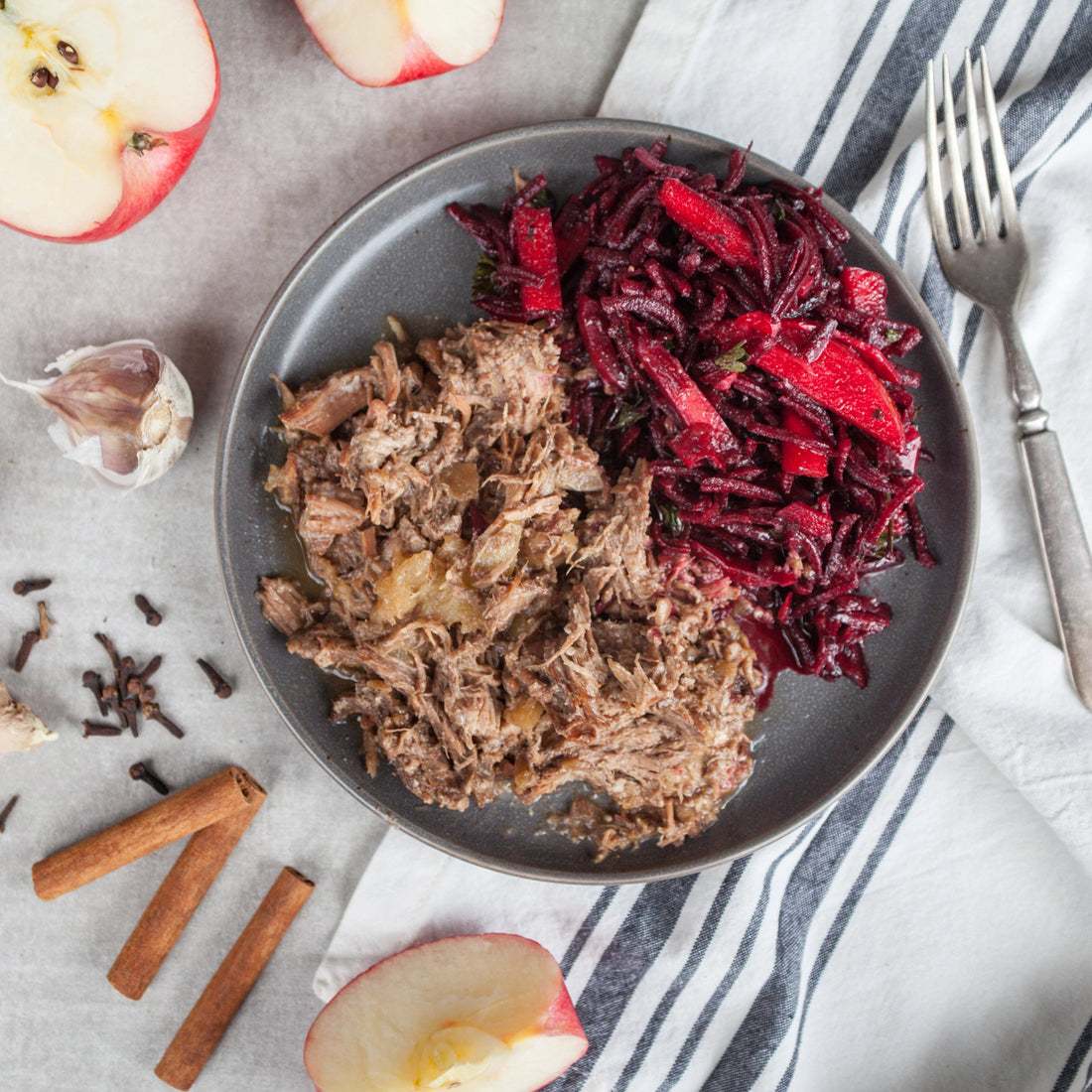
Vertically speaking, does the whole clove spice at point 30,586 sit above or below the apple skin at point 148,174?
below

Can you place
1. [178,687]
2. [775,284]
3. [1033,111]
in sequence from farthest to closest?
[178,687] < [1033,111] < [775,284]

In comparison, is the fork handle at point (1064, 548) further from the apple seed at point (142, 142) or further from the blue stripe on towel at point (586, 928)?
the apple seed at point (142, 142)

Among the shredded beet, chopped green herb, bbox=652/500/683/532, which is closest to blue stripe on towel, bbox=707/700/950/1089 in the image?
the shredded beet

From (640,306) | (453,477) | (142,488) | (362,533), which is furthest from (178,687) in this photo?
(640,306)

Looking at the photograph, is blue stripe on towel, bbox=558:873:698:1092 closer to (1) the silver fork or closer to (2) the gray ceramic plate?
(2) the gray ceramic plate

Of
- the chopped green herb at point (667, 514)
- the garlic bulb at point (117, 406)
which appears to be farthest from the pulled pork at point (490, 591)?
the garlic bulb at point (117, 406)

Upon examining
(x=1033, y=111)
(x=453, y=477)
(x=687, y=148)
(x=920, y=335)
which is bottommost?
(x=453, y=477)

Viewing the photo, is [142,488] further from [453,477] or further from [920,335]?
[920,335]

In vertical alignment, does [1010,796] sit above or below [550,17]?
below
